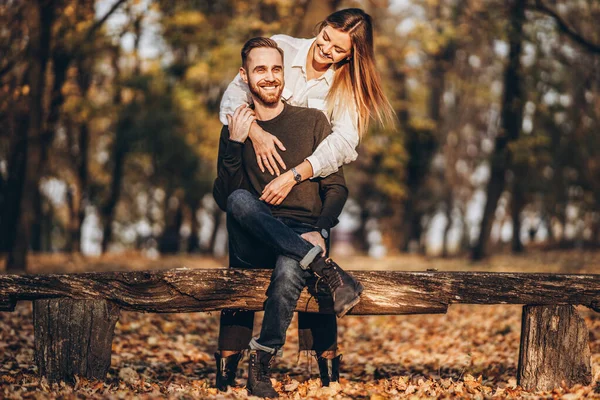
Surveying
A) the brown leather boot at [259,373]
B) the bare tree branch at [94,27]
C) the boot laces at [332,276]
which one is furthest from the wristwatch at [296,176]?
the bare tree branch at [94,27]

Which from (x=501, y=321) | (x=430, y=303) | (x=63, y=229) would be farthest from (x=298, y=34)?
(x=63, y=229)

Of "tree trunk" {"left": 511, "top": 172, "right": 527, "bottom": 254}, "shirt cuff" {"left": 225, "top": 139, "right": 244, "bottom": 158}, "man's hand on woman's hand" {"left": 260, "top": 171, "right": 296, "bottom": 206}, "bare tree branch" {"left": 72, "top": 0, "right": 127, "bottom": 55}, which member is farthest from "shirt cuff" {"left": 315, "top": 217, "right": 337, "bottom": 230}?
"tree trunk" {"left": 511, "top": 172, "right": 527, "bottom": 254}

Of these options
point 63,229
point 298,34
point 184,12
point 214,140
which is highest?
point 184,12

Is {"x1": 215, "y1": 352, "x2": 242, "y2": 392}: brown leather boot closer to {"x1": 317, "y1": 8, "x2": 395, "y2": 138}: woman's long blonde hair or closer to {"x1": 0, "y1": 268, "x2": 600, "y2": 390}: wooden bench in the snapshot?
{"x1": 0, "y1": 268, "x2": 600, "y2": 390}: wooden bench

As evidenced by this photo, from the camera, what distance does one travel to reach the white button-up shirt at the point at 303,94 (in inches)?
190

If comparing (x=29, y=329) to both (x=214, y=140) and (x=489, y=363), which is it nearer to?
(x=489, y=363)

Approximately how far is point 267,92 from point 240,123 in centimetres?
28

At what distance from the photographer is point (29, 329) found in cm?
730

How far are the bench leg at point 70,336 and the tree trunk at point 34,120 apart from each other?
7782 mm

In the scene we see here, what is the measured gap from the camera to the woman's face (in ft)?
15.8

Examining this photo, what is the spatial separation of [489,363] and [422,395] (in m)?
2.06

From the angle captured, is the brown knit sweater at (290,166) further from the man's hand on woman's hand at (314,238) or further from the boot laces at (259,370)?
the boot laces at (259,370)

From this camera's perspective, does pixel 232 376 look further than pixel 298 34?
No

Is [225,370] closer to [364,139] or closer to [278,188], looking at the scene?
[278,188]
